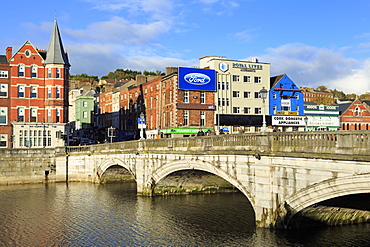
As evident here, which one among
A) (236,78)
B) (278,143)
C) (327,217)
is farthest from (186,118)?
(278,143)

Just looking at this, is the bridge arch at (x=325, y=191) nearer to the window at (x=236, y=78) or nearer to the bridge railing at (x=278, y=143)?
the bridge railing at (x=278, y=143)

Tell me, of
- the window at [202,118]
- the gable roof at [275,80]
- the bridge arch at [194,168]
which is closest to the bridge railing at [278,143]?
the bridge arch at [194,168]

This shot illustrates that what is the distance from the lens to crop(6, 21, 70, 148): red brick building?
66375mm

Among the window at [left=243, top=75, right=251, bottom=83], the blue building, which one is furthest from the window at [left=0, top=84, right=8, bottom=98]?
the blue building

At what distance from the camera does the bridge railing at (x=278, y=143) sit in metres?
20.2

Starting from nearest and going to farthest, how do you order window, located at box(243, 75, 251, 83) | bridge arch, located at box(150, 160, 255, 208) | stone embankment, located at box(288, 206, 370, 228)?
stone embankment, located at box(288, 206, 370, 228)
bridge arch, located at box(150, 160, 255, 208)
window, located at box(243, 75, 251, 83)

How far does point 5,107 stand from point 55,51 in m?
11.9

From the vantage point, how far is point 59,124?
68188 mm

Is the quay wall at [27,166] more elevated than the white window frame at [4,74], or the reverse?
the white window frame at [4,74]

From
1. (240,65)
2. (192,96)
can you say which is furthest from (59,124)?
(240,65)

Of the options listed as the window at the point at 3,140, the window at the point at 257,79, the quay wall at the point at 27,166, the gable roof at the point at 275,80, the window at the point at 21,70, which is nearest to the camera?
the quay wall at the point at 27,166

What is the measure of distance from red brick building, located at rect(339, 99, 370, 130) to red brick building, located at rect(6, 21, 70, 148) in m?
56.1

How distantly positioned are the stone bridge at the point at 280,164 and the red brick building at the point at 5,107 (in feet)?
117

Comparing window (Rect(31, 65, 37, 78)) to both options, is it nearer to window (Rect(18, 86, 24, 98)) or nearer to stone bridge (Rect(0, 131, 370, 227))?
window (Rect(18, 86, 24, 98))
